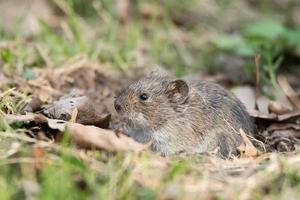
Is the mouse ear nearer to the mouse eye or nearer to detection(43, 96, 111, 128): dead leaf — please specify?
the mouse eye

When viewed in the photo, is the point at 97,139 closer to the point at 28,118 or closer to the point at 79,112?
the point at 28,118

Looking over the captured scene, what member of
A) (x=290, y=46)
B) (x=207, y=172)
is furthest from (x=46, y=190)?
(x=290, y=46)

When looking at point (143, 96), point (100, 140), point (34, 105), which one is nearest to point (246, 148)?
point (143, 96)

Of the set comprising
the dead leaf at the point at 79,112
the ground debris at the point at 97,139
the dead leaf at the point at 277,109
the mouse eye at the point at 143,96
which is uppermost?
the ground debris at the point at 97,139

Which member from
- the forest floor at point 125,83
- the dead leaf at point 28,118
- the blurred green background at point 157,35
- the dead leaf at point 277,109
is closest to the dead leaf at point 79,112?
the forest floor at point 125,83

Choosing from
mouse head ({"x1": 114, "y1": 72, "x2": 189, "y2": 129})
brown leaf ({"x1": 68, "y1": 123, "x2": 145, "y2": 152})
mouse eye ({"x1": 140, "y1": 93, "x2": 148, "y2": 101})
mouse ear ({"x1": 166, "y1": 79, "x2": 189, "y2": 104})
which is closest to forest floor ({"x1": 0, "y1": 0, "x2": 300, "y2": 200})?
brown leaf ({"x1": 68, "y1": 123, "x2": 145, "y2": 152})

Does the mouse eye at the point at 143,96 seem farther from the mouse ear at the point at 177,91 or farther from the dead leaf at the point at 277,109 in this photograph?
the dead leaf at the point at 277,109

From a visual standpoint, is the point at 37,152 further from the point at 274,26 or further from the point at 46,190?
the point at 274,26
